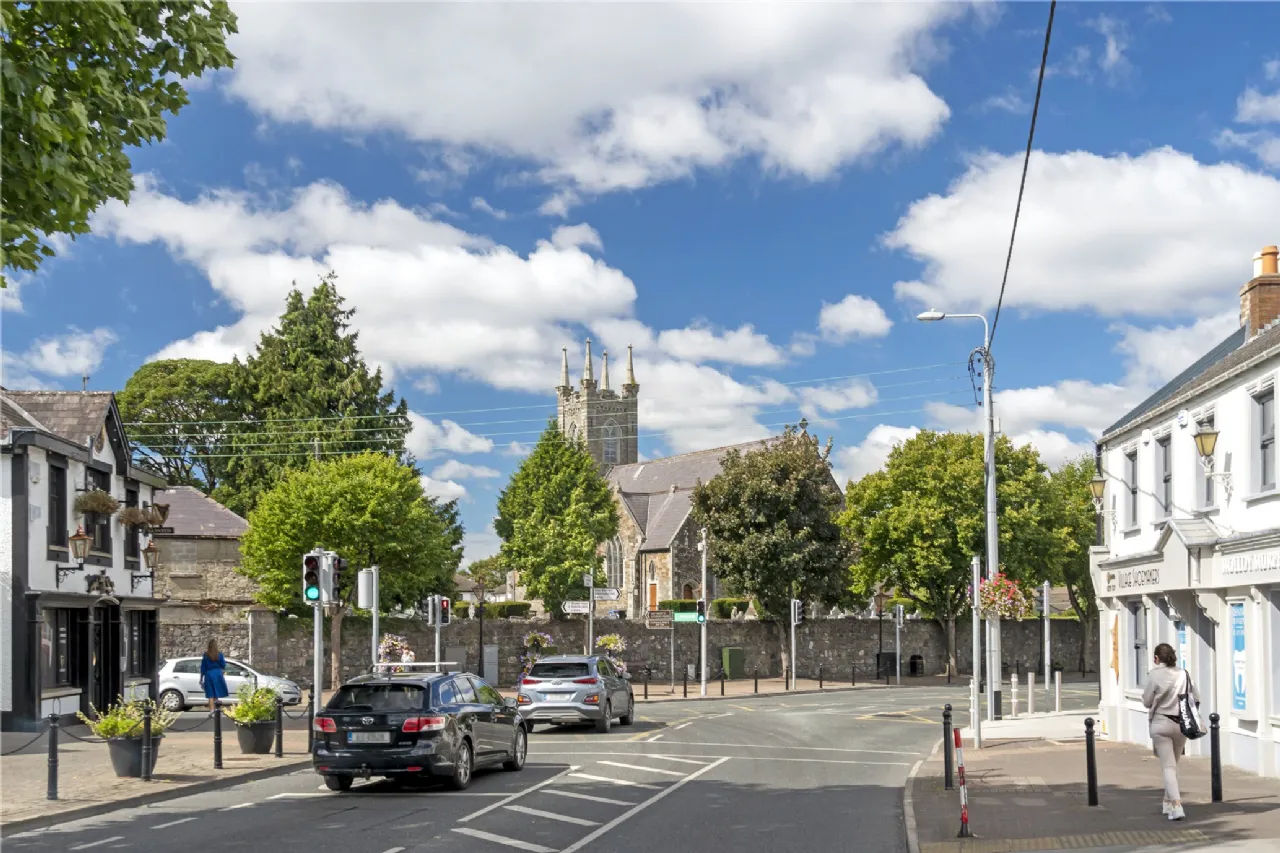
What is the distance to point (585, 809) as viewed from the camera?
Result: 15.3 m

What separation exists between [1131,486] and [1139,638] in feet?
9.26

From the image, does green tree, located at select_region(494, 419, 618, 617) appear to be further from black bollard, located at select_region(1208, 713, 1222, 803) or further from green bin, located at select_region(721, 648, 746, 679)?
black bollard, located at select_region(1208, 713, 1222, 803)

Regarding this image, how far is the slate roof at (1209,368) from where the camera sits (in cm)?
1986

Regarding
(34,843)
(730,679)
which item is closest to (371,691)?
(34,843)

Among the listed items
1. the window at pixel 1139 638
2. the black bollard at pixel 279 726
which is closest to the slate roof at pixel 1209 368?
the window at pixel 1139 638

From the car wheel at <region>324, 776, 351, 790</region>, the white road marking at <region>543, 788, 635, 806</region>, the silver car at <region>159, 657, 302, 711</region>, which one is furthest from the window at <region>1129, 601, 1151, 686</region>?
the silver car at <region>159, 657, 302, 711</region>

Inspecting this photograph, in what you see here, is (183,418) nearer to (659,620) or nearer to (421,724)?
(659,620)

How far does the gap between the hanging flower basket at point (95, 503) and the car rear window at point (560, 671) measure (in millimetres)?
10067

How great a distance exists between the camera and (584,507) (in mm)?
69625

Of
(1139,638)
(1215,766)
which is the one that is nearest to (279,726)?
(1215,766)

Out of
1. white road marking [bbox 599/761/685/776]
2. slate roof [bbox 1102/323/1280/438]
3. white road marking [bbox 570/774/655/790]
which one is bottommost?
white road marking [bbox 599/761/685/776]

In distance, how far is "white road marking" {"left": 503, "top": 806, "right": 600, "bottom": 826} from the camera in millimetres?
14211

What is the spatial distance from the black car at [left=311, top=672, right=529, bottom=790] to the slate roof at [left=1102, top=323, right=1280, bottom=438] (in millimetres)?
11754

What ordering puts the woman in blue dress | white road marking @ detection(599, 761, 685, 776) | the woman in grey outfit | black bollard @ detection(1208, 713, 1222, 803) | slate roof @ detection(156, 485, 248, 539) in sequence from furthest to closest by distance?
slate roof @ detection(156, 485, 248, 539) → the woman in blue dress → white road marking @ detection(599, 761, 685, 776) → black bollard @ detection(1208, 713, 1222, 803) → the woman in grey outfit
